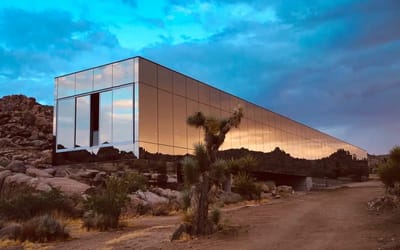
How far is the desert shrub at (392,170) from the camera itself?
26062mm

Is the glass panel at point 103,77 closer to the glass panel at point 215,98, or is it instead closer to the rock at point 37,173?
the rock at point 37,173

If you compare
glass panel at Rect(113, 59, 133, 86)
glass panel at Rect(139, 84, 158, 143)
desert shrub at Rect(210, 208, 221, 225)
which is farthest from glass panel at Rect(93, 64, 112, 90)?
desert shrub at Rect(210, 208, 221, 225)

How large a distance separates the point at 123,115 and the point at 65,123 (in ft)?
21.7

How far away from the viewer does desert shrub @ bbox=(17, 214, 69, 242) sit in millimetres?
18312

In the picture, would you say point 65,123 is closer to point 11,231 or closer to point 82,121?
point 82,121

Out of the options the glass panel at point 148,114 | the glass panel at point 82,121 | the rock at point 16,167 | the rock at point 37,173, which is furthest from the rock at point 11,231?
the glass panel at point 82,121

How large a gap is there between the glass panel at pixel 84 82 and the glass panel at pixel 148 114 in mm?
4932

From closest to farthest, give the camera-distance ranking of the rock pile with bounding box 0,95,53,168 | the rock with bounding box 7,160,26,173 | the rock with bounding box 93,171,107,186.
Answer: the rock with bounding box 93,171,107,186, the rock with bounding box 7,160,26,173, the rock pile with bounding box 0,95,53,168

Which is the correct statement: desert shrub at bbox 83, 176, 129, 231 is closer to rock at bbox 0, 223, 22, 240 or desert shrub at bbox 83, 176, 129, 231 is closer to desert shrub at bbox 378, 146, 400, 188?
rock at bbox 0, 223, 22, 240

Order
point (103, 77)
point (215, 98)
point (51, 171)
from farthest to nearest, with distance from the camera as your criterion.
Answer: point (215, 98)
point (103, 77)
point (51, 171)

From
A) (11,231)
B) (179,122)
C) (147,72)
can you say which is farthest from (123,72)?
(11,231)

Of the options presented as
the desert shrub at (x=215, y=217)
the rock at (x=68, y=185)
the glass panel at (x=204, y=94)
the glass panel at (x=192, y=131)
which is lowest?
the desert shrub at (x=215, y=217)

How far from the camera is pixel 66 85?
37906mm

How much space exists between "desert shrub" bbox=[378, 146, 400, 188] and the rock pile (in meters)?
24.1
